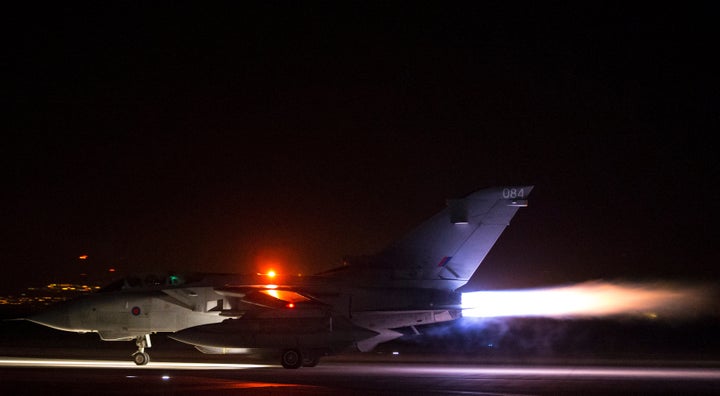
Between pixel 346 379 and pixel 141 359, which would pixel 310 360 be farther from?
pixel 346 379

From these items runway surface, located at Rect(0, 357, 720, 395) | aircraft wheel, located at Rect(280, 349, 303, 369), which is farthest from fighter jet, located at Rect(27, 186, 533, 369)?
runway surface, located at Rect(0, 357, 720, 395)

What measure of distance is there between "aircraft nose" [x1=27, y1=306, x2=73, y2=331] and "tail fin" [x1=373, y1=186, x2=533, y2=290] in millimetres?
9055

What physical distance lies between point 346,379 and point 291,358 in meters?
3.94

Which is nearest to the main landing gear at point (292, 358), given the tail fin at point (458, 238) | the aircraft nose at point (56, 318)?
the tail fin at point (458, 238)

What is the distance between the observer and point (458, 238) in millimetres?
23297

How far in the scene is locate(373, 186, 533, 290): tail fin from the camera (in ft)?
76.1

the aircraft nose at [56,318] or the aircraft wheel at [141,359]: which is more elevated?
the aircraft nose at [56,318]

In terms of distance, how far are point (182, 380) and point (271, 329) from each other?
4.32 metres

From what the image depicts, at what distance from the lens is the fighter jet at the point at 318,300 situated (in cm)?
2202

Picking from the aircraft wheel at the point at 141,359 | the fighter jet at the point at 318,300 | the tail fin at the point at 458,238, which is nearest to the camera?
the fighter jet at the point at 318,300

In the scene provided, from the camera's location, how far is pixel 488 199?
23250mm

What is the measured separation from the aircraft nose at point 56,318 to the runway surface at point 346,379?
44.8 inches

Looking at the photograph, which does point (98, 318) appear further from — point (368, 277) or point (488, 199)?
point (488, 199)

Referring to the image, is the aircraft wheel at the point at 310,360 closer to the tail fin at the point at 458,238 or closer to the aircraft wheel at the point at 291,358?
the aircraft wheel at the point at 291,358
